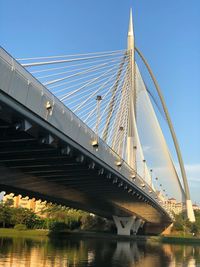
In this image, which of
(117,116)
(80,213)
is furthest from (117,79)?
(80,213)

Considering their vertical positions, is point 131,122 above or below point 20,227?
above

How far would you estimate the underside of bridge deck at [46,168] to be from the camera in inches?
704

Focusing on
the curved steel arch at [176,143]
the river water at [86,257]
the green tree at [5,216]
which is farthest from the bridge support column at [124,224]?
the green tree at [5,216]

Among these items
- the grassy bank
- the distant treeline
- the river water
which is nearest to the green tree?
the distant treeline

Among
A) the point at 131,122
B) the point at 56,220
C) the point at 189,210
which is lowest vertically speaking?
the point at 56,220

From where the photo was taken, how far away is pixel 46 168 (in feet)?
84.7

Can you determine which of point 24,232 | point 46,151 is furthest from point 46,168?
point 24,232

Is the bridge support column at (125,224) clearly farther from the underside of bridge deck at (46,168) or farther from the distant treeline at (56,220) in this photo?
the underside of bridge deck at (46,168)

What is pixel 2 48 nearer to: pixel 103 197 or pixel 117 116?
pixel 117 116

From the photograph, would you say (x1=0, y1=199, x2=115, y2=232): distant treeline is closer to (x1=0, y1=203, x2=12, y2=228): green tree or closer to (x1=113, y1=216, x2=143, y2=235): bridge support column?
(x1=0, y1=203, x2=12, y2=228): green tree

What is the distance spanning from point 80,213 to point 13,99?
79.4 meters

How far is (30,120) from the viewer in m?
16.6

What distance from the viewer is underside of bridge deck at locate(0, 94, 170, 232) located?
17.9 meters

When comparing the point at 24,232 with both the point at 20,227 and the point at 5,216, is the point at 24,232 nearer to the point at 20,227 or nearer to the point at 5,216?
the point at 20,227
